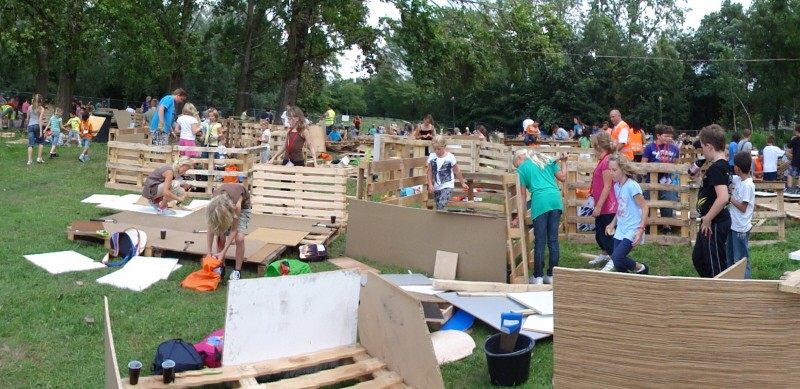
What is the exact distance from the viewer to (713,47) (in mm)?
51844

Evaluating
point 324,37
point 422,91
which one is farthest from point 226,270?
point 324,37

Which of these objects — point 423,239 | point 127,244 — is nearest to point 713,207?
point 423,239

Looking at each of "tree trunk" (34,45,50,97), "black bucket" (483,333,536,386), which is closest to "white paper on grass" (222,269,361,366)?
"black bucket" (483,333,536,386)

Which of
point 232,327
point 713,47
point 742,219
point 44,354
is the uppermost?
point 713,47

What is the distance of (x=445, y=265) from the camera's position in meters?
8.45

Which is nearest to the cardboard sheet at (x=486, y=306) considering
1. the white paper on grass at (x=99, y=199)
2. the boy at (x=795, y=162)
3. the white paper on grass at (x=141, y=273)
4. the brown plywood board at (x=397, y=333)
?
the brown plywood board at (x=397, y=333)

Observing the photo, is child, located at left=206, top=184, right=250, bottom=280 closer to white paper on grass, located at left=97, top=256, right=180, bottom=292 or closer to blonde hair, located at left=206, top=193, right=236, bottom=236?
blonde hair, located at left=206, top=193, right=236, bottom=236

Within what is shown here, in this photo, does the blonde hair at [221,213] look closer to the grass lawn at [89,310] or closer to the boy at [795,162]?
the grass lawn at [89,310]

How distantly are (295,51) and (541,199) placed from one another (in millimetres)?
25674

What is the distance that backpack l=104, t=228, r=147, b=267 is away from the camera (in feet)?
28.8

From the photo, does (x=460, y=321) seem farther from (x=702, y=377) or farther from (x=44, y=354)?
(x=44, y=354)

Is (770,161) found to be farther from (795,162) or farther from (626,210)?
(626,210)

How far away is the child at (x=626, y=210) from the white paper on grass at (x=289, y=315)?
10.1 ft

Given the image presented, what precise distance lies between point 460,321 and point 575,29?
54.8 metres
